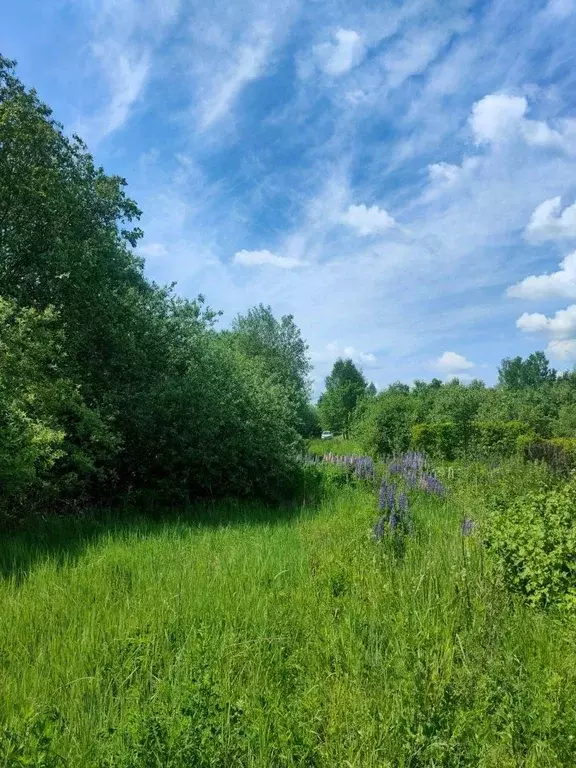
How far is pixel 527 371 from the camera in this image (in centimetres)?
9062

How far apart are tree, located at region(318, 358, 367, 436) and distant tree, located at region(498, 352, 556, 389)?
3609 centimetres

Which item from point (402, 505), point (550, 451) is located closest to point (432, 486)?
point (402, 505)

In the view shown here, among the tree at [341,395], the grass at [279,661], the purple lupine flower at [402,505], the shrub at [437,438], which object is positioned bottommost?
the grass at [279,661]

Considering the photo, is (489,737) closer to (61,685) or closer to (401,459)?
(61,685)

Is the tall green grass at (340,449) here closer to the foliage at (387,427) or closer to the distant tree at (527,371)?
the foliage at (387,427)

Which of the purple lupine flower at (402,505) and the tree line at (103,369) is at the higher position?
the tree line at (103,369)

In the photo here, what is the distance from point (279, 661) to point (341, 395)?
54501mm

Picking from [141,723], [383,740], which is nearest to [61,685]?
[141,723]

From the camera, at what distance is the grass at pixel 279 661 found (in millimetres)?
2238

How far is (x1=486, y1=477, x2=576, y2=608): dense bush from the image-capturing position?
3.96m

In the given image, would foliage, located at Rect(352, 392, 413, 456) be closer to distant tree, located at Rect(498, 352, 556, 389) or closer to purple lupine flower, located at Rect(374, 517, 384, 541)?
purple lupine flower, located at Rect(374, 517, 384, 541)

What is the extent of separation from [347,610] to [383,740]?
125cm

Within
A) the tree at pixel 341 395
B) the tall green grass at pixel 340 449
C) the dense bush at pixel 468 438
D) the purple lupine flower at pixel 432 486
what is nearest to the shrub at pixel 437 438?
the dense bush at pixel 468 438

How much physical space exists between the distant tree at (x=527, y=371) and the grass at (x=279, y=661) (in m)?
91.4
